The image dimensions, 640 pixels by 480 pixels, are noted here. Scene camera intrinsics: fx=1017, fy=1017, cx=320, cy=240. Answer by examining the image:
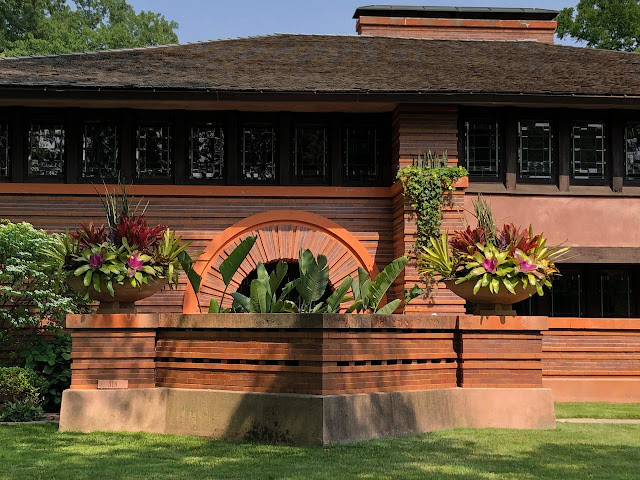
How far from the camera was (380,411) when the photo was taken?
10.2 metres

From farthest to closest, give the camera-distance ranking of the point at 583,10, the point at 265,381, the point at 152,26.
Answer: the point at 152,26 → the point at 583,10 → the point at 265,381

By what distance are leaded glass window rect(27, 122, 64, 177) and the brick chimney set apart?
26.5 ft

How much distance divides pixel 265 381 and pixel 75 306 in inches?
227

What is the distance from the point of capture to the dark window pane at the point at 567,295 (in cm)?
1805

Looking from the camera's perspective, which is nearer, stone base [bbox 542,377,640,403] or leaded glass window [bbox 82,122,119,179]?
stone base [bbox 542,377,640,403]

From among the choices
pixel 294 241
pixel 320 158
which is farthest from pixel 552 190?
pixel 294 241

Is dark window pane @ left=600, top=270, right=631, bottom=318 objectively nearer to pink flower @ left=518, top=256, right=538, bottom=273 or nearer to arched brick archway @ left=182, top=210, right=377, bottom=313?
arched brick archway @ left=182, top=210, right=377, bottom=313

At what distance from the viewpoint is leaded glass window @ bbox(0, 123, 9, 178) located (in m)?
16.9

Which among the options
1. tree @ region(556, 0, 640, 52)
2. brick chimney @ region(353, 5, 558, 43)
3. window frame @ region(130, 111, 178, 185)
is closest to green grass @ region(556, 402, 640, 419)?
window frame @ region(130, 111, 178, 185)

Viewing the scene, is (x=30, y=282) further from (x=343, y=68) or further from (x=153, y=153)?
Result: (x=343, y=68)

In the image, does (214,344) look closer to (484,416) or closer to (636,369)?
(484,416)

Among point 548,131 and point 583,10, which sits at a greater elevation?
point 583,10

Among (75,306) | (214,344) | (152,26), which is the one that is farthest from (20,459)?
(152,26)

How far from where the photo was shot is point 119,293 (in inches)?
435
